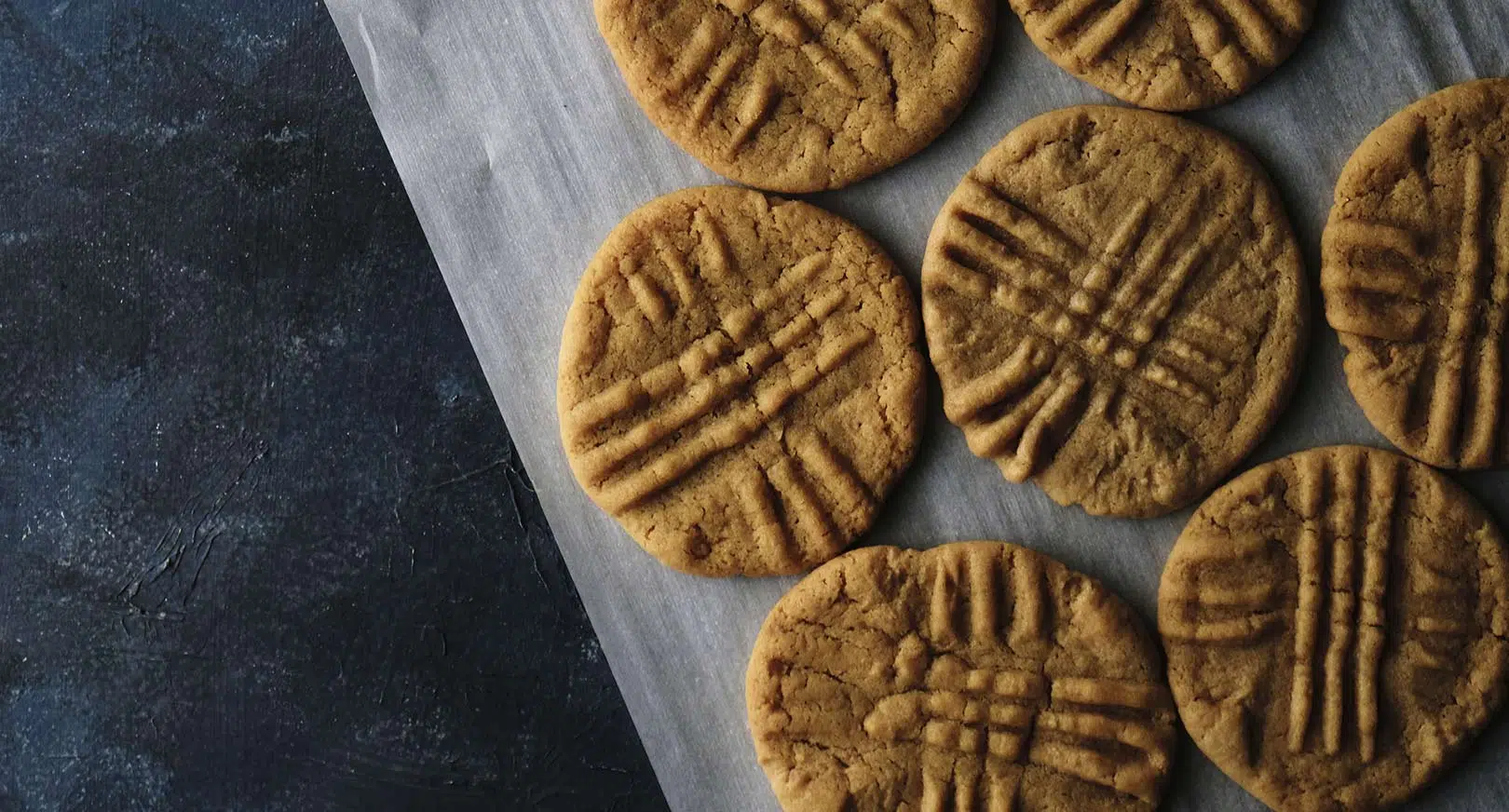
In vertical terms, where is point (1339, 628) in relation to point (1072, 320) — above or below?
below

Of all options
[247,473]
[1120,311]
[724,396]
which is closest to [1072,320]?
[1120,311]

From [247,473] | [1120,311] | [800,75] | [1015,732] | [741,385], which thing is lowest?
[1015,732]

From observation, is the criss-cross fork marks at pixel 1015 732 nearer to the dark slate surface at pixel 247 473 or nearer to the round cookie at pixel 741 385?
the round cookie at pixel 741 385

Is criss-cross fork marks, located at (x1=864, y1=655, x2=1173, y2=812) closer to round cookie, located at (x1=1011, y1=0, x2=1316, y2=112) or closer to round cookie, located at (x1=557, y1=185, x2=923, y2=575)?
round cookie, located at (x1=557, y1=185, x2=923, y2=575)

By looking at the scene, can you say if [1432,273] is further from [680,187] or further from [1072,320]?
[680,187]

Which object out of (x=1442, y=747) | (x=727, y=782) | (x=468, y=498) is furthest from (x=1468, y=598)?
(x=468, y=498)

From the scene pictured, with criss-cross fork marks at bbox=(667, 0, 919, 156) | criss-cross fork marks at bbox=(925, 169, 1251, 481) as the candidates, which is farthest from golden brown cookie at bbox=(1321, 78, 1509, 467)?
criss-cross fork marks at bbox=(667, 0, 919, 156)
